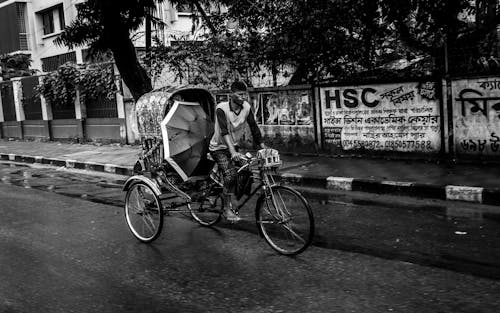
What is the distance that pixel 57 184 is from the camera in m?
11.7

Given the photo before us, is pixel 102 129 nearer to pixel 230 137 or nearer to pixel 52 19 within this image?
pixel 230 137

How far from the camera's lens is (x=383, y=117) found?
1094 cm

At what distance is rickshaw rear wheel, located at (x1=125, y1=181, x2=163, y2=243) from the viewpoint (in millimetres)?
6398

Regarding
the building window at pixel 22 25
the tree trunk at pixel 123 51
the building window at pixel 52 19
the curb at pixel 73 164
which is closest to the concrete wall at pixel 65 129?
the curb at pixel 73 164

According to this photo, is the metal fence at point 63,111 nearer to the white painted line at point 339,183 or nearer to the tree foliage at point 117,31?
the tree foliage at point 117,31

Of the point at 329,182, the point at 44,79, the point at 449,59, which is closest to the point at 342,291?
the point at 329,182

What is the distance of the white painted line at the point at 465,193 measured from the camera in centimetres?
773

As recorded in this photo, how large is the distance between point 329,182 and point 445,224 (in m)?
3.01

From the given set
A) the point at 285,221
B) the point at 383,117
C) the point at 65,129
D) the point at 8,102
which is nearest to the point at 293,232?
the point at 285,221

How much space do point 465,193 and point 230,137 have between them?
3.73 meters

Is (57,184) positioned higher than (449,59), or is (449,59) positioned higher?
(449,59)

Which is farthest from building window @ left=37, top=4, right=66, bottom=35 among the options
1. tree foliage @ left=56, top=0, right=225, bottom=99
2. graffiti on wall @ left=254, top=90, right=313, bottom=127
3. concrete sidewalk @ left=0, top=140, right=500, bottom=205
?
graffiti on wall @ left=254, top=90, right=313, bottom=127

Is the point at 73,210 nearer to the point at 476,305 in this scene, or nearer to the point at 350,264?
the point at 350,264

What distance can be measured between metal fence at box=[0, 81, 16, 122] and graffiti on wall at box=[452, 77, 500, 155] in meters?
19.9
